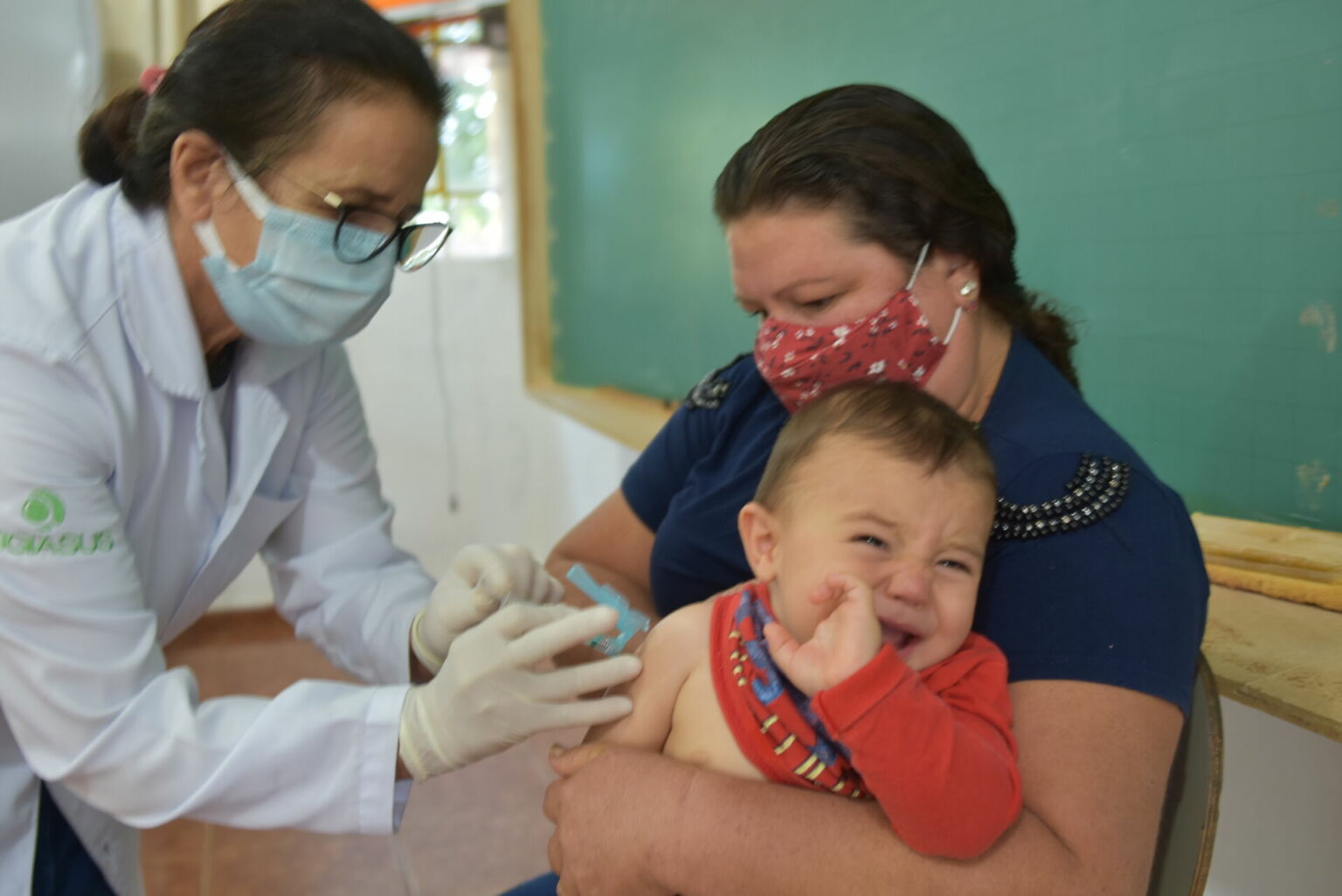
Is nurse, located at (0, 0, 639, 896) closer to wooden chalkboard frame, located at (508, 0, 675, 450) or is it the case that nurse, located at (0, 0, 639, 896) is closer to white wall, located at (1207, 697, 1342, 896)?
white wall, located at (1207, 697, 1342, 896)

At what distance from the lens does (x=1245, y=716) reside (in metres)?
1.58

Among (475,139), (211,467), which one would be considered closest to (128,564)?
(211,467)

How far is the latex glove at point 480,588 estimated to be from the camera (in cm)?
134

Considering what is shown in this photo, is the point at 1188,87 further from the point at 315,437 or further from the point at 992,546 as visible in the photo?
the point at 315,437

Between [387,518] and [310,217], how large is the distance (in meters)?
0.61

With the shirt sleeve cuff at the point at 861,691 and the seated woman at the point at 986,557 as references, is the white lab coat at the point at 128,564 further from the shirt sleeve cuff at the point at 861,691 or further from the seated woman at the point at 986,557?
the shirt sleeve cuff at the point at 861,691

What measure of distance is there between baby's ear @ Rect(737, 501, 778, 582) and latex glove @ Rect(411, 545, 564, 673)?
359 millimetres

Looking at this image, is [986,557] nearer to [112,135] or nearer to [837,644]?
[837,644]

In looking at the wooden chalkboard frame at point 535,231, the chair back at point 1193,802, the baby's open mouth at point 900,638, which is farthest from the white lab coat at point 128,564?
the wooden chalkboard frame at point 535,231

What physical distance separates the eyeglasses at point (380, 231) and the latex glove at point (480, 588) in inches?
→ 17.2

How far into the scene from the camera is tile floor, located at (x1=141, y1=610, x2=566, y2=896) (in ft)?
9.00

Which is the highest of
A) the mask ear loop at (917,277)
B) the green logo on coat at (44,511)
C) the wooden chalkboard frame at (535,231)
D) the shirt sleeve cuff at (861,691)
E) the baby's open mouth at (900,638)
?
the mask ear loop at (917,277)

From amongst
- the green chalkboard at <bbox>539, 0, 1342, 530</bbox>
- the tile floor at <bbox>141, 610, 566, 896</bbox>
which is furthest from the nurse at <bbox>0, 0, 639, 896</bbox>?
the tile floor at <bbox>141, 610, 566, 896</bbox>

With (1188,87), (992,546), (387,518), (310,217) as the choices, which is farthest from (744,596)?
(1188,87)
